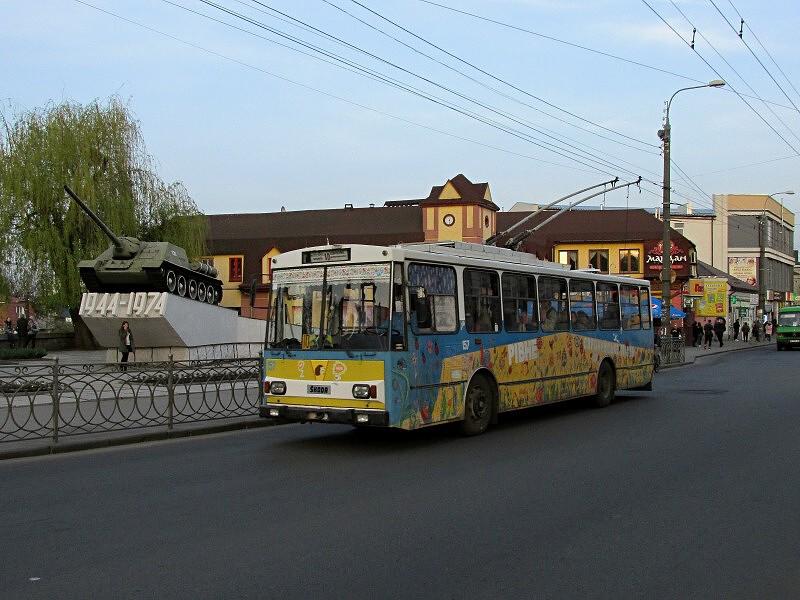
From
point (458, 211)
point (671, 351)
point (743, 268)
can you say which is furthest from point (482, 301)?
point (743, 268)

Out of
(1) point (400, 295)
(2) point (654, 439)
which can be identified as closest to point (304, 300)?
(1) point (400, 295)

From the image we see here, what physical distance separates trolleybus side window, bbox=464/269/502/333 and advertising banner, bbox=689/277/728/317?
44273mm

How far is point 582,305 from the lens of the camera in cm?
1630

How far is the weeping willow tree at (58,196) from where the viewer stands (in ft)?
121

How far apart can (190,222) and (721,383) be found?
86.7ft

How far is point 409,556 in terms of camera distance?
6.25m

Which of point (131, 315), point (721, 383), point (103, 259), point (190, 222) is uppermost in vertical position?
point (190, 222)

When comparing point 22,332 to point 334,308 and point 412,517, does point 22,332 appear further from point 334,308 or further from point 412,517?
point 412,517

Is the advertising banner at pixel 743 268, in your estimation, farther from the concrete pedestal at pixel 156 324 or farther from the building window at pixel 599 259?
the concrete pedestal at pixel 156 324

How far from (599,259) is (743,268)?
101ft

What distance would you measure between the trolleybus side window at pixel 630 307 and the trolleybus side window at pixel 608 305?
35 cm

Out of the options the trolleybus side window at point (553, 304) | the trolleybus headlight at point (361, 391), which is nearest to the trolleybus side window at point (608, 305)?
the trolleybus side window at point (553, 304)

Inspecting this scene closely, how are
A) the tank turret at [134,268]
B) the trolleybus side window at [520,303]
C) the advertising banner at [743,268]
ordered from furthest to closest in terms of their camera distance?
the advertising banner at [743,268]
the tank turret at [134,268]
the trolleybus side window at [520,303]

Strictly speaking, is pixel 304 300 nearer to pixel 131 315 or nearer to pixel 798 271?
pixel 131 315
